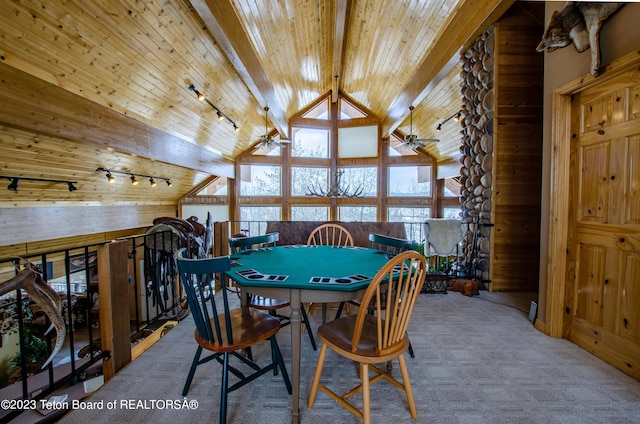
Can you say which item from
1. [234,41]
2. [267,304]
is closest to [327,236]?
[267,304]

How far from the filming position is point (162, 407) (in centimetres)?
164

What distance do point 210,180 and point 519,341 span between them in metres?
8.34

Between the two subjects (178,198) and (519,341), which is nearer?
(519,341)

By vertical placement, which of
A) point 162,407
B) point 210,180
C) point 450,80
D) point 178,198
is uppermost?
point 450,80

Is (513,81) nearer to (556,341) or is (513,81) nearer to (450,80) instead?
(450,80)

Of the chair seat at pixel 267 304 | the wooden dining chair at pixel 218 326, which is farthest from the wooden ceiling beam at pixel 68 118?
the chair seat at pixel 267 304

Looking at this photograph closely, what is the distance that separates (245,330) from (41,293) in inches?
42.0

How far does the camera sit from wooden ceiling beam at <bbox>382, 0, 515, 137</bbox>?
3.11 meters

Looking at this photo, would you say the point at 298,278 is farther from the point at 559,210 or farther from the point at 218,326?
the point at 559,210

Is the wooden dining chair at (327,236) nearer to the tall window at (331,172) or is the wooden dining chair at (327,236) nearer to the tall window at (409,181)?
the tall window at (331,172)

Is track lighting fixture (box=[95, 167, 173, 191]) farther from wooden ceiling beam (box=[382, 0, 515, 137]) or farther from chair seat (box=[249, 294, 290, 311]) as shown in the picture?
wooden ceiling beam (box=[382, 0, 515, 137])

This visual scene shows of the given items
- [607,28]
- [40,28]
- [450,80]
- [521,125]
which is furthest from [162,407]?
[450,80]

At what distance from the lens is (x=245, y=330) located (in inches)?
65.5

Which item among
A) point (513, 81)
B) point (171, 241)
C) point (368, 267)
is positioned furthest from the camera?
point (513, 81)
